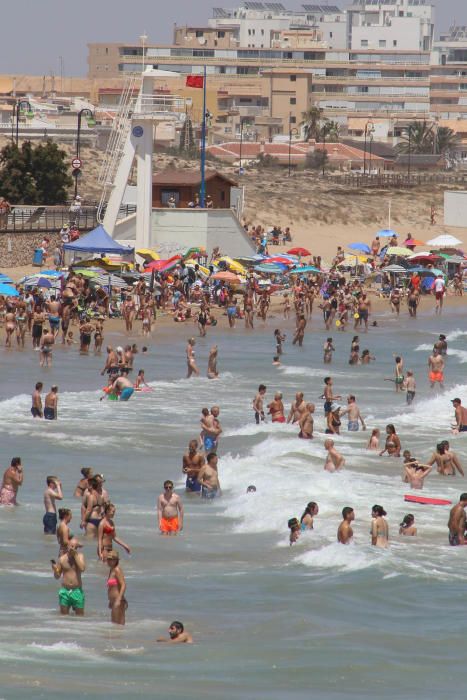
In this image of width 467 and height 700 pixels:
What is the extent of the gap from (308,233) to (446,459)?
3951 centimetres

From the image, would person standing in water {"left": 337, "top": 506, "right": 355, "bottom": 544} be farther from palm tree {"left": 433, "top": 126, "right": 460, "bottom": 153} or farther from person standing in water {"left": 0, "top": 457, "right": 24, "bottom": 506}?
palm tree {"left": 433, "top": 126, "right": 460, "bottom": 153}

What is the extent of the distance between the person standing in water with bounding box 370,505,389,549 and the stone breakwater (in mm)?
30108

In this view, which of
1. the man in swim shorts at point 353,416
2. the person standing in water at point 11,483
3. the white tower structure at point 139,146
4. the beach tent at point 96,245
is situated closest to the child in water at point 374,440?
the man in swim shorts at point 353,416

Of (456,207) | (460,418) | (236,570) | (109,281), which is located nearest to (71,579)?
(236,570)

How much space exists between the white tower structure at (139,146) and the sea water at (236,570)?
18.4 m

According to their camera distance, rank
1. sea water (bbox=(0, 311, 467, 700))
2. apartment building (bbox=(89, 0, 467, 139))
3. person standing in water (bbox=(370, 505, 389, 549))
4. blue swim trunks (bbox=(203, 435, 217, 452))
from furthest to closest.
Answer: apartment building (bbox=(89, 0, 467, 139)) < blue swim trunks (bbox=(203, 435, 217, 452)) < person standing in water (bbox=(370, 505, 389, 549)) < sea water (bbox=(0, 311, 467, 700))

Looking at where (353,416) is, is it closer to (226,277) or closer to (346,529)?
(346,529)

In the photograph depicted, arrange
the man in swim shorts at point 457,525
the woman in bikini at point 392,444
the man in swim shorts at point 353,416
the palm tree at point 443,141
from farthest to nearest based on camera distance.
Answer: the palm tree at point 443,141 < the man in swim shorts at point 353,416 < the woman in bikini at point 392,444 < the man in swim shorts at point 457,525

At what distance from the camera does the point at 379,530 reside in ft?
57.3

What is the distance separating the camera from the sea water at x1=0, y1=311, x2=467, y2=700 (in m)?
13.3

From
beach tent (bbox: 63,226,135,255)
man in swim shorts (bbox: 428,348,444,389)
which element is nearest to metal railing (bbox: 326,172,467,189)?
beach tent (bbox: 63,226,135,255)

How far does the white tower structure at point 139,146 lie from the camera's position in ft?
150

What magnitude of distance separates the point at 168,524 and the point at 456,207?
50257mm

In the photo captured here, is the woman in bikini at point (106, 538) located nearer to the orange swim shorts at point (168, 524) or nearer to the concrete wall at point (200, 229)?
the orange swim shorts at point (168, 524)
